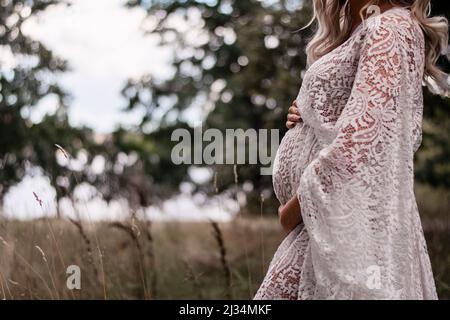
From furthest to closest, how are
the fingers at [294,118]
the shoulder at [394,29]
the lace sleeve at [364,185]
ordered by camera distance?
the fingers at [294,118] → the shoulder at [394,29] → the lace sleeve at [364,185]

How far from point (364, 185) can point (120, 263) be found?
393 cm

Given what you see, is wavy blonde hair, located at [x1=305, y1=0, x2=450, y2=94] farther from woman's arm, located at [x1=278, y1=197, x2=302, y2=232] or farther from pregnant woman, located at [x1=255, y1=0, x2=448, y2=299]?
woman's arm, located at [x1=278, y1=197, x2=302, y2=232]

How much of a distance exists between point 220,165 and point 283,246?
Answer: 19.1 feet

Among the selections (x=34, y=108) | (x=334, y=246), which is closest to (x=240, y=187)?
(x=34, y=108)

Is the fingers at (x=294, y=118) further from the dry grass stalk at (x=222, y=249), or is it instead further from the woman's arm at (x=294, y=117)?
the dry grass stalk at (x=222, y=249)

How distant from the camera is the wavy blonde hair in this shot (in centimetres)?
203

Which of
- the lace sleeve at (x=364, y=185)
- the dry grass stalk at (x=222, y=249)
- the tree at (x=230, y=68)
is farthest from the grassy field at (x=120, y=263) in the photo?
the lace sleeve at (x=364, y=185)

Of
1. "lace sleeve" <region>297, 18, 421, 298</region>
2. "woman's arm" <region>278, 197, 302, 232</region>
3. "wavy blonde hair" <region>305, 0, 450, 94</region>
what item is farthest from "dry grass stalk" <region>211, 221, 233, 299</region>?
"lace sleeve" <region>297, 18, 421, 298</region>

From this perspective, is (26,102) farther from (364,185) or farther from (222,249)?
(364,185)

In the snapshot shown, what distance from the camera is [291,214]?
76.0 inches

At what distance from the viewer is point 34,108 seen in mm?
6777

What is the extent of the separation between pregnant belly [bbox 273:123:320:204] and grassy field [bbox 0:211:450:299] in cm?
120

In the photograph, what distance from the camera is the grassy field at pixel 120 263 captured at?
407 centimetres

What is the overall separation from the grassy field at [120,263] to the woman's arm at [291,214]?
4.30 ft
